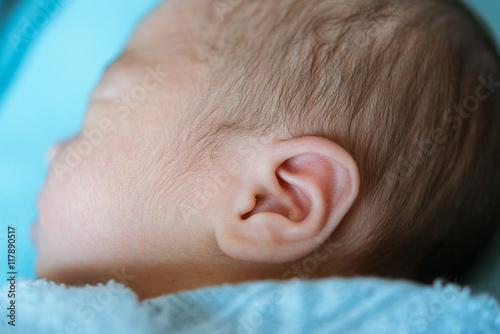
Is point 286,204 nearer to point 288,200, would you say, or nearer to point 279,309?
point 288,200

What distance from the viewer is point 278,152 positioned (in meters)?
0.77

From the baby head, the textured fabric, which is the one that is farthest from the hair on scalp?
the textured fabric

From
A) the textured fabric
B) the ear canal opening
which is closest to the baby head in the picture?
the ear canal opening

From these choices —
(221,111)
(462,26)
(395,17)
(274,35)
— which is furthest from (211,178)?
(462,26)

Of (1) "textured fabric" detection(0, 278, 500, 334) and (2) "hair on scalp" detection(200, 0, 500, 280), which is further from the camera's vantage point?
(2) "hair on scalp" detection(200, 0, 500, 280)

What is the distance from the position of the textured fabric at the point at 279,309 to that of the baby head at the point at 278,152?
0.11 m

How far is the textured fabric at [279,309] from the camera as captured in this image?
66 centimetres

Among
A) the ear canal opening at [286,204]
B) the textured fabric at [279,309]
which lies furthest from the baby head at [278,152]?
the textured fabric at [279,309]

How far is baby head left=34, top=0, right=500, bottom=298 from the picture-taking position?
789mm

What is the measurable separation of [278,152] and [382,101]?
0.63 feet

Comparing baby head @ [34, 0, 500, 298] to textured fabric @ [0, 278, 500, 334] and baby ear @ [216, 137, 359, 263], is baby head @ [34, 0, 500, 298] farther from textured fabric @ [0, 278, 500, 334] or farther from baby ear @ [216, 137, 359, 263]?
textured fabric @ [0, 278, 500, 334]

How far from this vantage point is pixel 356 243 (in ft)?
2.73

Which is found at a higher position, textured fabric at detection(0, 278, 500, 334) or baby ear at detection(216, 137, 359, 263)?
baby ear at detection(216, 137, 359, 263)

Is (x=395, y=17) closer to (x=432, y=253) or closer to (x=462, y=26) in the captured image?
(x=462, y=26)
